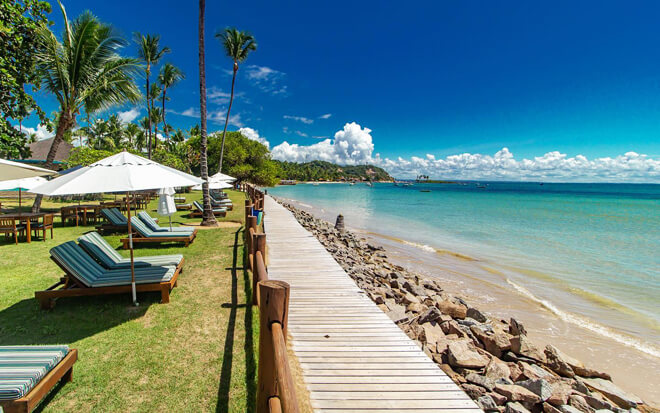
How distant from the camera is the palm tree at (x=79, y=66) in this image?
10.2m

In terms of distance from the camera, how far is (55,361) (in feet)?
8.77

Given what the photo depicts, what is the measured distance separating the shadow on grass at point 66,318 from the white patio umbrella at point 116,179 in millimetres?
350

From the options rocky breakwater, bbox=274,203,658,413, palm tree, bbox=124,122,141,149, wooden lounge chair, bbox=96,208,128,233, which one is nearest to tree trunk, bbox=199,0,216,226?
wooden lounge chair, bbox=96,208,128,233

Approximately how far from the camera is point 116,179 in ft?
12.8

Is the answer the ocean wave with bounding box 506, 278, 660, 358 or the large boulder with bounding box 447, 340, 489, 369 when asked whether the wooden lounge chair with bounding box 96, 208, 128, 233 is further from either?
the ocean wave with bounding box 506, 278, 660, 358

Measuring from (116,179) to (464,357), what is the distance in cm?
528

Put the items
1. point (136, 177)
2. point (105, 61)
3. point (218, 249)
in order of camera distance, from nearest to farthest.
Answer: point (136, 177) < point (218, 249) < point (105, 61)

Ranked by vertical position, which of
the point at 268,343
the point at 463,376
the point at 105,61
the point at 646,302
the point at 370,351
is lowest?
the point at 646,302

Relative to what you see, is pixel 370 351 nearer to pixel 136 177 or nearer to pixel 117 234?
pixel 136 177

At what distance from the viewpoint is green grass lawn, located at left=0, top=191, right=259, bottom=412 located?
2.80 metres

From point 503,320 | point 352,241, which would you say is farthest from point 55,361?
point 352,241

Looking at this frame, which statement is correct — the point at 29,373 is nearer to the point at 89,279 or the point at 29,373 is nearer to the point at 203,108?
the point at 89,279

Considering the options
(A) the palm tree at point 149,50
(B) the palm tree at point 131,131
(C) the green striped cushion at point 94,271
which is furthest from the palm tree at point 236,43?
(B) the palm tree at point 131,131

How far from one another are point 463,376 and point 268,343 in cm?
276
